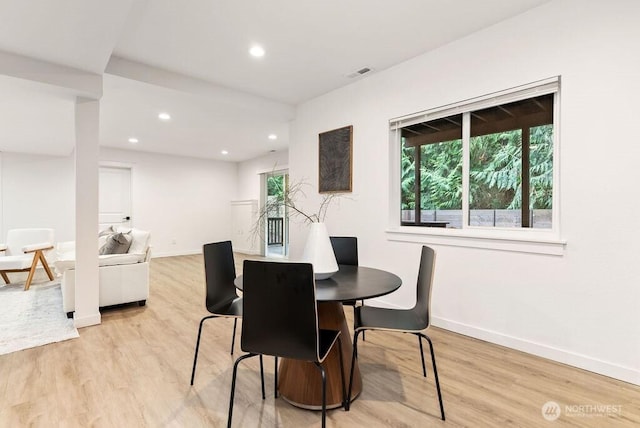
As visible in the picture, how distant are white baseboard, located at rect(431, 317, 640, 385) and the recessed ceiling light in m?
2.97

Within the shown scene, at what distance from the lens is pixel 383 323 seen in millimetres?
1880

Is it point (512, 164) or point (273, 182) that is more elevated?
point (273, 182)

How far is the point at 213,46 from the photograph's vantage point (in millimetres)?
2908

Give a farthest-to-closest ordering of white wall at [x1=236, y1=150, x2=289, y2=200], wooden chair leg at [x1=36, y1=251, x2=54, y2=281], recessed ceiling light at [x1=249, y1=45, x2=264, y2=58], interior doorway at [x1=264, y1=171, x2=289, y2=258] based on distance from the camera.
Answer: interior doorway at [x1=264, y1=171, x2=289, y2=258] → white wall at [x1=236, y1=150, x2=289, y2=200] → wooden chair leg at [x1=36, y1=251, x2=54, y2=281] → recessed ceiling light at [x1=249, y1=45, x2=264, y2=58]

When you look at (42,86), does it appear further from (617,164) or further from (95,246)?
(617,164)

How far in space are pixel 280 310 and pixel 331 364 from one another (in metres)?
0.61

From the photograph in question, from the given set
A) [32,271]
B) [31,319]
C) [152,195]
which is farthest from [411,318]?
[152,195]

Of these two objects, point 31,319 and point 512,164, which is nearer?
point 512,164

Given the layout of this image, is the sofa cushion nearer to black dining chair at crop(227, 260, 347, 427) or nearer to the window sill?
black dining chair at crop(227, 260, 347, 427)

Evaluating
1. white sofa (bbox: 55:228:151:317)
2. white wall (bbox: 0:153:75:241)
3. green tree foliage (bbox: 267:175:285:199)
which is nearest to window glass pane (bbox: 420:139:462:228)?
white sofa (bbox: 55:228:151:317)

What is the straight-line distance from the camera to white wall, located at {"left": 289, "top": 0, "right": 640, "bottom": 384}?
6.77 ft

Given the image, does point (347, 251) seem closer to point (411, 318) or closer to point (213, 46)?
point (411, 318)

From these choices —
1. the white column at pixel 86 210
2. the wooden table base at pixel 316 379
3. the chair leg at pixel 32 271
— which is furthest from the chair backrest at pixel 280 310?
the chair leg at pixel 32 271

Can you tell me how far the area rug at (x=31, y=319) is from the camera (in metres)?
2.73
